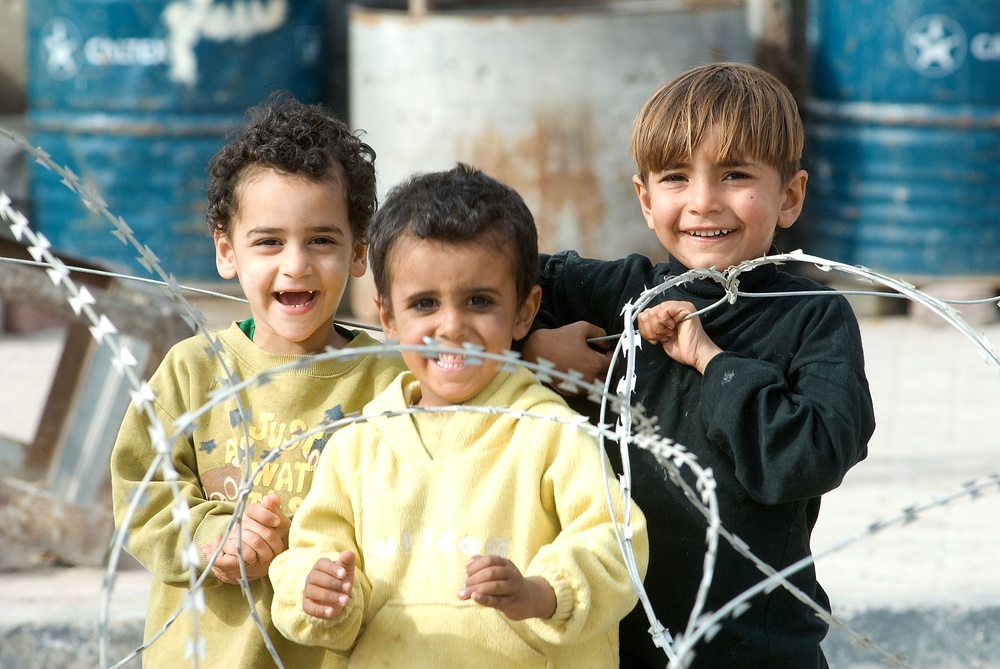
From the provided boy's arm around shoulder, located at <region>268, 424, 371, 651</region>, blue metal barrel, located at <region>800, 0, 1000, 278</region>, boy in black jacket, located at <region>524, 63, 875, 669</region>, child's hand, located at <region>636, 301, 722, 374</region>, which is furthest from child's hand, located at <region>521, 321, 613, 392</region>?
blue metal barrel, located at <region>800, 0, 1000, 278</region>

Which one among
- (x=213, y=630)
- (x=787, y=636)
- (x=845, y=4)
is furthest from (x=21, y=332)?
(x=787, y=636)

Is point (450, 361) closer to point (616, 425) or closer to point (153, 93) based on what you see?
point (616, 425)

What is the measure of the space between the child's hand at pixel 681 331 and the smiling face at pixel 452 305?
0.67 feet

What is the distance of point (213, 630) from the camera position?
82.0 inches

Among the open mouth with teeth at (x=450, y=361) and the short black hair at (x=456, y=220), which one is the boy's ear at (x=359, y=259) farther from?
the open mouth with teeth at (x=450, y=361)

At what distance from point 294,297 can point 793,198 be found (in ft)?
2.62

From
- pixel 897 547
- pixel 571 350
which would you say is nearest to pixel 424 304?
pixel 571 350

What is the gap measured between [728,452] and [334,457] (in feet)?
1.87

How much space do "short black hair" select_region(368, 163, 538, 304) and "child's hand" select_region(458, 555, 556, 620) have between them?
17.9 inches

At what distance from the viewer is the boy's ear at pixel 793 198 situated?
6.79 feet

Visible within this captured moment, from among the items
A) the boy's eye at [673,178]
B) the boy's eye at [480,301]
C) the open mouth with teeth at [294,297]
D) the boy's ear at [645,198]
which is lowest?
the open mouth with teeth at [294,297]

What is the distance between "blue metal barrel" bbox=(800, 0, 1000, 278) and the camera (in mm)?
6590

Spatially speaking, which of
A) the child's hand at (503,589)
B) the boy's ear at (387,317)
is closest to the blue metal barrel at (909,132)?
the boy's ear at (387,317)

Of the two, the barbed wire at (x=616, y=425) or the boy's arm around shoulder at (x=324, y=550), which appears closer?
the barbed wire at (x=616, y=425)
